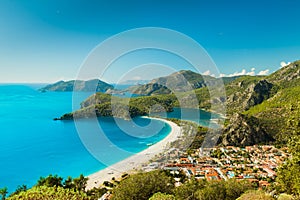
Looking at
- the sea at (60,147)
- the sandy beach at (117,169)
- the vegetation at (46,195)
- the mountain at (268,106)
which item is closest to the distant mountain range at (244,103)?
the mountain at (268,106)

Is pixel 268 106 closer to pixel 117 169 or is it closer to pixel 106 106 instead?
pixel 106 106

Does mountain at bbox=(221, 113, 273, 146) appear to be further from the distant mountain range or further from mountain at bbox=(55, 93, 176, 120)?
mountain at bbox=(55, 93, 176, 120)

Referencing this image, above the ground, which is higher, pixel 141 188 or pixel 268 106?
pixel 268 106

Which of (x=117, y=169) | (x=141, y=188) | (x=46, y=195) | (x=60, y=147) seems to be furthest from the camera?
(x=60, y=147)

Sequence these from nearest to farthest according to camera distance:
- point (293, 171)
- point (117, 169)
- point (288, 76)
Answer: point (293, 171) < point (117, 169) < point (288, 76)

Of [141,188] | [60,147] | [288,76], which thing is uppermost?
[288,76]

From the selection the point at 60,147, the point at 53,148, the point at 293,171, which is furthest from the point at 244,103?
the point at 293,171

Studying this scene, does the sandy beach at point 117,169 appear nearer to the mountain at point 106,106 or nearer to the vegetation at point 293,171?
the vegetation at point 293,171

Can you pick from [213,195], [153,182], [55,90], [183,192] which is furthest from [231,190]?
[55,90]
